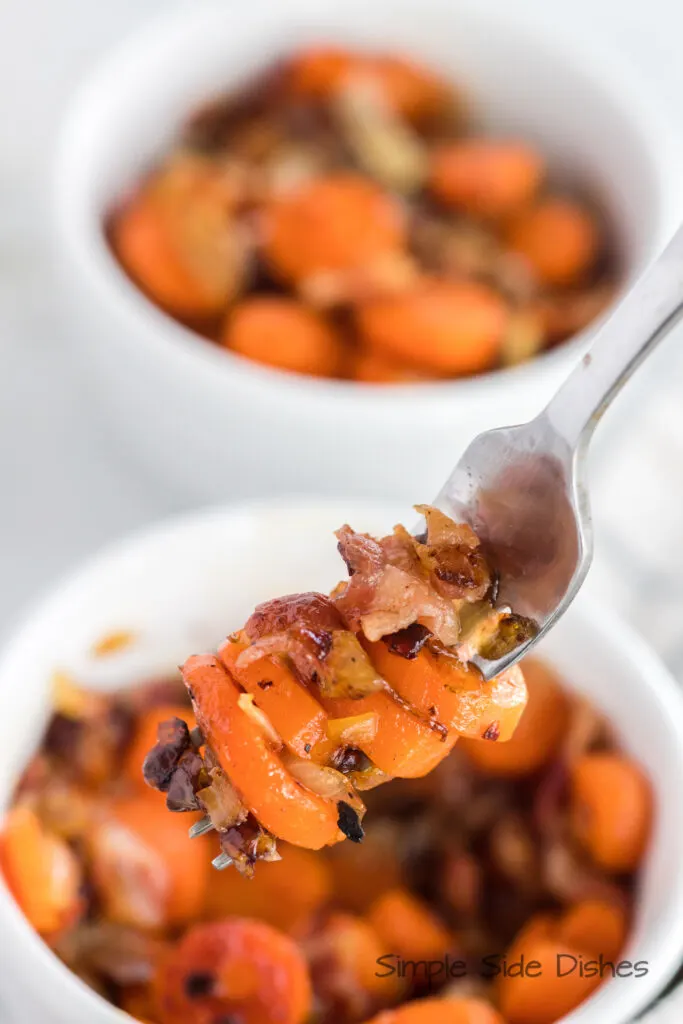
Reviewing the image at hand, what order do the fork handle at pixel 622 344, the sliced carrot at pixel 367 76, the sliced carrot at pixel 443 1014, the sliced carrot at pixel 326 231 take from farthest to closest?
1. the sliced carrot at pixel 367 76
2. the sliced carrot at pixel 326 231
3. the sliced carrot at pixel 443 1014
4. the fork handle at pixel 622 344

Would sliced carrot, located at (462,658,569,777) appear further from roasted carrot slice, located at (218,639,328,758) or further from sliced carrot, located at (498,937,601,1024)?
roasted carrot slice, located at (218,639,328,758)

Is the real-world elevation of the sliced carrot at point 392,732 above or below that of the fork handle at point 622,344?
below

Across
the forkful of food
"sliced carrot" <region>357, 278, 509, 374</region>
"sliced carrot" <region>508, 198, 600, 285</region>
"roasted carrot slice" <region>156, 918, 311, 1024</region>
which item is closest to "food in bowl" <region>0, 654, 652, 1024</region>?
"roasted carrot slice" <region>156, 918, 311, 1024</region>

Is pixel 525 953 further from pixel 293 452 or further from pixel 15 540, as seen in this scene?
pixel 15 540

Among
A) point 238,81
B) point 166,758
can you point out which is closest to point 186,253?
point 238,81

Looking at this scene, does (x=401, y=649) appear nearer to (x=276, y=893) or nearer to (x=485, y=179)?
(x=276, y=893)

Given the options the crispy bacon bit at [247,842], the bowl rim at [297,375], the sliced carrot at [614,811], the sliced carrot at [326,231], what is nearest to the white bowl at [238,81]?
the bowl rim at [297,375]

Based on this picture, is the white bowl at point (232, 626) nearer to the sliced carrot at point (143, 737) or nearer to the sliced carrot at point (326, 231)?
the sliced carrot at point (143, 737)

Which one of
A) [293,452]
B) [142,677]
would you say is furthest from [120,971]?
[293,452]
